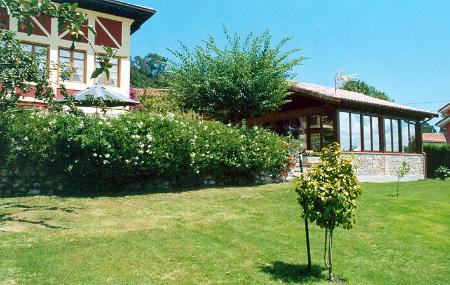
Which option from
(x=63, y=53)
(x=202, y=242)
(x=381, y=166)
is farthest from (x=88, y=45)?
(x=202, y=242)

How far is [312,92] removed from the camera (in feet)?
58.1

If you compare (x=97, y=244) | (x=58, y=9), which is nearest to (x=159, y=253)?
(x=97, y=244)

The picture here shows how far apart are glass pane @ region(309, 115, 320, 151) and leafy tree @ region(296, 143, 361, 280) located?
539 inches

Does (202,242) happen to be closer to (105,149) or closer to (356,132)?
(105,149)

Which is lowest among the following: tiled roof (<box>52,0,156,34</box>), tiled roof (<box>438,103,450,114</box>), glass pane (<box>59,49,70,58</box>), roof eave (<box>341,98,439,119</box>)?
roof eave (<box>341,98,439,119</box>)

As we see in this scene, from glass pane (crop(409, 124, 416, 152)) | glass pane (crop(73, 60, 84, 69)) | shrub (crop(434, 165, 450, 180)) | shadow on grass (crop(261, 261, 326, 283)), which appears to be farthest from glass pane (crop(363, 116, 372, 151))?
shadow on grass (crop(261, 261, 326, 283))

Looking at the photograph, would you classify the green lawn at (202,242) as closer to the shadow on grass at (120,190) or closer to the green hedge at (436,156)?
the shadow on grass at (120,190)

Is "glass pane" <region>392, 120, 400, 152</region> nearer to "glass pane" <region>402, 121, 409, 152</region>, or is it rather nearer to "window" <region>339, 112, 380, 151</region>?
"glass pane" <region>402, 121, 409, 152</region>

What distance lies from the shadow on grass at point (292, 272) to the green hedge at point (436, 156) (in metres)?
21.6

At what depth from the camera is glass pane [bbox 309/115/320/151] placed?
19359 mm

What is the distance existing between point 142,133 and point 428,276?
801 centimetres

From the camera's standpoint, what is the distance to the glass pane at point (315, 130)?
19.4m

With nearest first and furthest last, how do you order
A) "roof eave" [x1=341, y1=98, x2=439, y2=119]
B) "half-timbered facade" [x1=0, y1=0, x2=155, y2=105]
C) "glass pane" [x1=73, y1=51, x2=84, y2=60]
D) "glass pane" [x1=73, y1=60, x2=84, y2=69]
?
1. "roof eave" [x1=341, y1=98, x2=439, y2=119]
2. "half-timbered facade" [x1=0, y1=0, x2=155, y2=105]
3. "glass pane" [x1=73, y1=60, x2=84, y2=69]
4. "glass pane" [x1=73, y1=51, x2=84, y2=60]

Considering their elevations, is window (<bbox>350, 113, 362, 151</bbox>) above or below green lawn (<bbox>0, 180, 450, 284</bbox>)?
above
